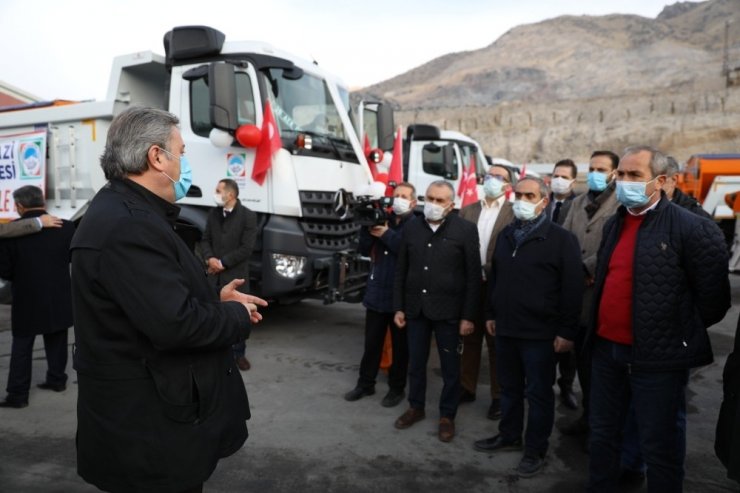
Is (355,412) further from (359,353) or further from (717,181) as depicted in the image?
(717,181)

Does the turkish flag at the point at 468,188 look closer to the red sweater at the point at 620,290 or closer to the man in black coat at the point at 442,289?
the man in black coat at the point at 442,289

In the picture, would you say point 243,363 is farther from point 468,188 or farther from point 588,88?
point 588,88

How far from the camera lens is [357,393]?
456 cm

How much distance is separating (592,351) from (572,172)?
2.34 m

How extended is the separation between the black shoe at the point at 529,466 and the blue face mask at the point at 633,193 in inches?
64.7

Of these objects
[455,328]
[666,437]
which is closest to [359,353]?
[455,328]

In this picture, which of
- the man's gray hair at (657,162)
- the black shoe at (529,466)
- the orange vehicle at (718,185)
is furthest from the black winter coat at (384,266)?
the orange vehicle at (718,185)

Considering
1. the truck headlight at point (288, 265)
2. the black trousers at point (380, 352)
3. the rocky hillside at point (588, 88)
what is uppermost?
the rocky hillside at point (588, 88)

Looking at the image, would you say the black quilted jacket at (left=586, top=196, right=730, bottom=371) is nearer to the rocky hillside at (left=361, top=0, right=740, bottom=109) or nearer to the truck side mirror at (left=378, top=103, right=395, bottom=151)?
the truck side mirror at (left=378, top=103, right=395, bottom=151)

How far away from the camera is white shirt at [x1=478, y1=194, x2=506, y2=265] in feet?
14.4

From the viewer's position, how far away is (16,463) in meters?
3.45

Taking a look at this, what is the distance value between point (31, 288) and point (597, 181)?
4.43 meters

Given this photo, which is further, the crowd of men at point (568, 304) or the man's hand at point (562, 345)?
the man's hand at point (562, 345)

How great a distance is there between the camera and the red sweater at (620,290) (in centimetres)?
273
